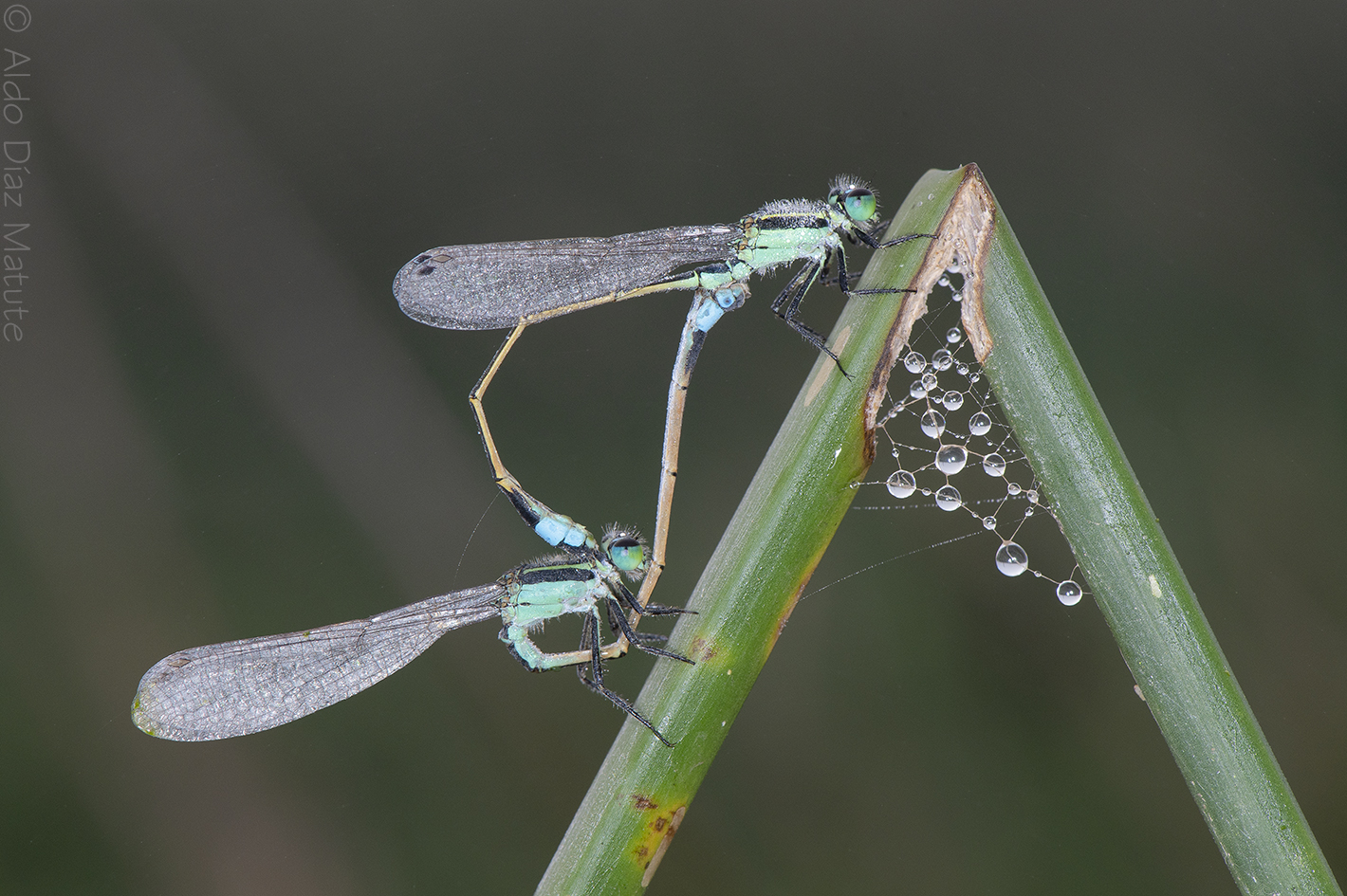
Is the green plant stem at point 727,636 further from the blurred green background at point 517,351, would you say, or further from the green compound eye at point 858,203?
the blurred green background at point 517,351

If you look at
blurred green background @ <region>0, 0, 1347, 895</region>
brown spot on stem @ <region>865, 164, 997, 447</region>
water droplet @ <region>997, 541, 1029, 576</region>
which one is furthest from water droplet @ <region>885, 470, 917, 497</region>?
blurred green background @ <region>0, 0, 1347, 895</region>

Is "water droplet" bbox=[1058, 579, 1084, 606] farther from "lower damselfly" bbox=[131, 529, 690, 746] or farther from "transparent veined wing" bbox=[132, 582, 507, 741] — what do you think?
"transparent veined wing" bbox=[132, 582, 507, 741]

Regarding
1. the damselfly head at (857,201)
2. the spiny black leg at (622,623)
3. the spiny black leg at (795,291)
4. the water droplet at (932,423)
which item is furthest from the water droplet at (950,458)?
the spiny black leg at (622,623)

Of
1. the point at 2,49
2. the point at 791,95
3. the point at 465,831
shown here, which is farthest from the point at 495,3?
the point at 465,831

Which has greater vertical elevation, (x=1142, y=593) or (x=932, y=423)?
(x=932, y=423)

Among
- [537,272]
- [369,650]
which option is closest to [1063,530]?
[537,272]

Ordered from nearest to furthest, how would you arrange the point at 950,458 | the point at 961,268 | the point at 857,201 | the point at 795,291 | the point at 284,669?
the point at 961,268 < the point at 950,458 < the point at 857,201 < the point at 795,291 < the point at 284,669

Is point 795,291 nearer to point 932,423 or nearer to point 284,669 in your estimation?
point 932,423

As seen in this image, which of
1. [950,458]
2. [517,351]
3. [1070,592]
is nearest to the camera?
[1070,592]
